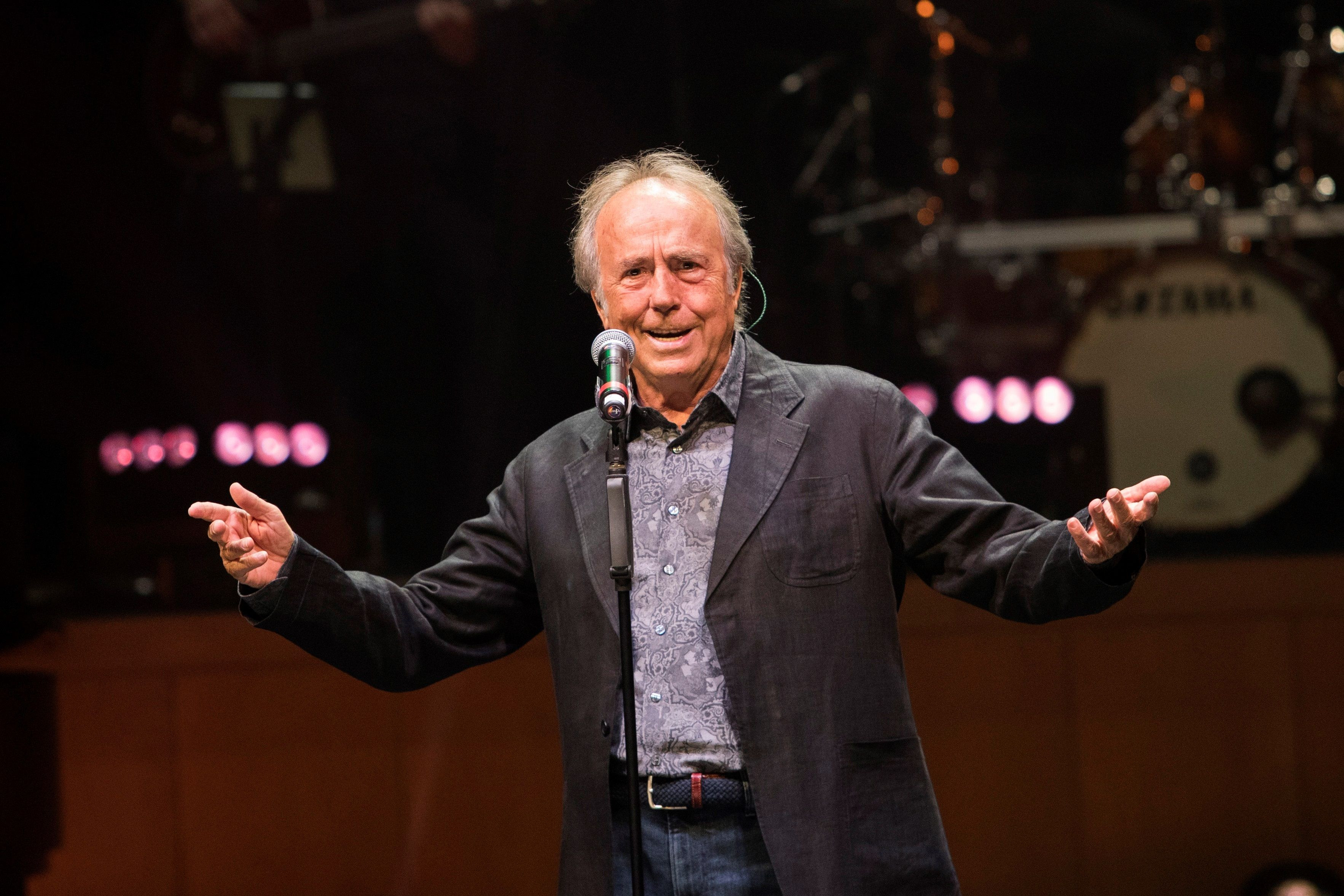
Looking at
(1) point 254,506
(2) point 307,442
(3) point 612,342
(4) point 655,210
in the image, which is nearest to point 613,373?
(3) point 612,342

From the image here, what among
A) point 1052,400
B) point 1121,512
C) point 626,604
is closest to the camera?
point 1121,512

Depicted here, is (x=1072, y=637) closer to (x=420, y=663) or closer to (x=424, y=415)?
(x=420, y=663)

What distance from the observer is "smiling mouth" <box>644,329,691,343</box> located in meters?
1.85

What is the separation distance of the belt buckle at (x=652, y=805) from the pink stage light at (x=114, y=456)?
270cm

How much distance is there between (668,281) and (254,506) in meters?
0.65

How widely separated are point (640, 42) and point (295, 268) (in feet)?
4.99

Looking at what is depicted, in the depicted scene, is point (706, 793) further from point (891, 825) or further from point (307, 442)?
point (307, 442)

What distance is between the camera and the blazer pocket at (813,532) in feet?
5.74

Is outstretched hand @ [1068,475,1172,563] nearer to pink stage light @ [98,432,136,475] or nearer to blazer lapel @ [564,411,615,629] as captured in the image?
blazer lapel @ [564,411,615,629]

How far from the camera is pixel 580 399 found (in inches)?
179

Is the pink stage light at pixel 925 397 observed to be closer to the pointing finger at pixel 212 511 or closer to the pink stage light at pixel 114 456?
the pink stage light at pixel 114 456

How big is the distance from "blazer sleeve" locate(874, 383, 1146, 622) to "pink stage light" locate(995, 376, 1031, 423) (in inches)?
102

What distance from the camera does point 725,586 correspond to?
1.73 meters

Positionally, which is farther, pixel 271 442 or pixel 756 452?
pixel 271 442
